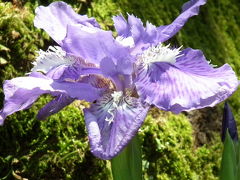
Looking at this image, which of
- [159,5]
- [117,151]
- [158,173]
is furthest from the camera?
[159,5]

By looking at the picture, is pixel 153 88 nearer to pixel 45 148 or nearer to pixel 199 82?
pixel 199 82

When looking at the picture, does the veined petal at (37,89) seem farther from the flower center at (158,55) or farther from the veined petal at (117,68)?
the flower center at (158,55)

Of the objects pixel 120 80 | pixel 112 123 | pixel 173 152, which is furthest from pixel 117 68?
pixel 173 152

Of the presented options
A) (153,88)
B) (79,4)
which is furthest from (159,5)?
(153,88)

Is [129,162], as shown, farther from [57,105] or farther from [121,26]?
[121,26]

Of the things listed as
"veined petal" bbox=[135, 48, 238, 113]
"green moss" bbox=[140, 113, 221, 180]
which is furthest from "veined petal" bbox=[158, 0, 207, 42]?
"green moss" bbox=[140, 113, 221, 180]

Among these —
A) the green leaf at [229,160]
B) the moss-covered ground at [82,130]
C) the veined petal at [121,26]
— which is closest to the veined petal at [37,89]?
the veined petal at [121,26]

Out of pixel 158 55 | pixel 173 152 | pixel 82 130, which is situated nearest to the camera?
pixel 158 55
